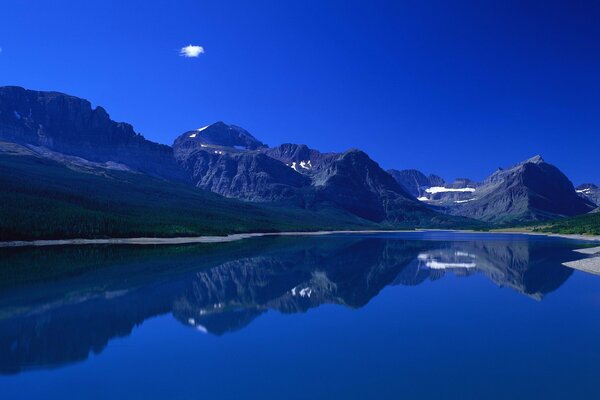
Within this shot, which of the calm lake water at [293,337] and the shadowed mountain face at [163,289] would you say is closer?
the calm lake water at [293,337]

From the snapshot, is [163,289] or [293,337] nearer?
[293,337]

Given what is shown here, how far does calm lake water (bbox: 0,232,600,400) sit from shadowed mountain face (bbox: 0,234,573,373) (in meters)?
0.21

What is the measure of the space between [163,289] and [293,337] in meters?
22.7

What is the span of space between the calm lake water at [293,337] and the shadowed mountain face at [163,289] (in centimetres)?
21

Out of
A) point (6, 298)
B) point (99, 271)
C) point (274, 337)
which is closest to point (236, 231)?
point (99, 271)

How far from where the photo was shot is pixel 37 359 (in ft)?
70.5

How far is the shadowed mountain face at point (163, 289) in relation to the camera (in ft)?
86.9

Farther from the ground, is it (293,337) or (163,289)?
(293,337)

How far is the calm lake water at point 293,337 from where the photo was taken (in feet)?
59.7

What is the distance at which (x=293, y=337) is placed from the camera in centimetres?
2689

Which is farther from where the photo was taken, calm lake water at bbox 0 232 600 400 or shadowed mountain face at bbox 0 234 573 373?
shadowed mountain face at bbox 0 234 573 373

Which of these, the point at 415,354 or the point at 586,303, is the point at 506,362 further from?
the point at 586,303

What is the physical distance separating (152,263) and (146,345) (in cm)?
4671

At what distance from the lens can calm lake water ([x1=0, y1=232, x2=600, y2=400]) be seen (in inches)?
717
